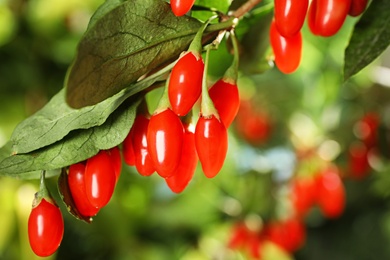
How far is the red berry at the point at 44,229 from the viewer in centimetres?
42

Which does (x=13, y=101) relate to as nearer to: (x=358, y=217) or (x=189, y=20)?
(x=358, y=217)

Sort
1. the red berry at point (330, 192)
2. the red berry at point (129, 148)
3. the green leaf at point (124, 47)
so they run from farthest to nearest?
the red berry at point (330, 192)
the red berry at point (129, 148)
the green leaf at point (124, 47)

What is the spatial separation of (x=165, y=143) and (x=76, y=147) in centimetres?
6

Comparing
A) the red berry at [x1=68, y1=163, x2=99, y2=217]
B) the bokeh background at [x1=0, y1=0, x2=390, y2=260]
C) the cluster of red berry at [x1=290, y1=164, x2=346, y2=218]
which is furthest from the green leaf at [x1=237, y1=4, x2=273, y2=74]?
the cluster of red berry at [x1=290, y1=164, x2=346, y2=218]

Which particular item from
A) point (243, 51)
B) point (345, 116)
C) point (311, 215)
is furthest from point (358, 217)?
point (243, 51)

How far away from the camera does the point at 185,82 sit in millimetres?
385

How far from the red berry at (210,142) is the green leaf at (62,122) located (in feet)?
0.15

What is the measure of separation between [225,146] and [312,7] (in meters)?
0.13

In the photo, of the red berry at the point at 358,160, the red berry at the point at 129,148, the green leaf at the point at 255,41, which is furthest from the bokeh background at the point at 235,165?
the red berry at the point at 129,148

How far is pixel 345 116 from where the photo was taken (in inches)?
51.8

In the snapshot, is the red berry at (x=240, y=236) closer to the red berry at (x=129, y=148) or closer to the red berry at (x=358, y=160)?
the red berry at (x=358, y=160)

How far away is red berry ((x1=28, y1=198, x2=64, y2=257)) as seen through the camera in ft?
1.38

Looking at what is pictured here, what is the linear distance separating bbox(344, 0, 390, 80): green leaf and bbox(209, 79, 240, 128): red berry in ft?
0.29

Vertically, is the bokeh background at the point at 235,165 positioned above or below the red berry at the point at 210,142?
below
